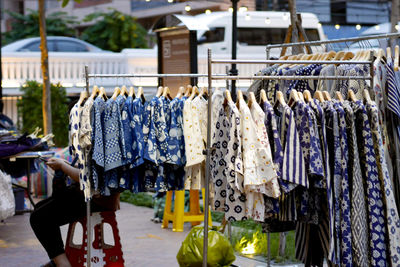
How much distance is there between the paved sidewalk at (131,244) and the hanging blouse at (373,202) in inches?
83.4

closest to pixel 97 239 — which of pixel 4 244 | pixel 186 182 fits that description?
pixel 186 182

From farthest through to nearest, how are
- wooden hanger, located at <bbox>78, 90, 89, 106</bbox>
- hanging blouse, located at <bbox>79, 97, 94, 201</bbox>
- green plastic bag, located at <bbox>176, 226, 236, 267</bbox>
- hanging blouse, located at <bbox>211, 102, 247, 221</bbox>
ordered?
green plastic bag, located at <bbox>176, 226, 236, 267</bbox>, wooden hanger, located at <bbox>78, 90, 89, 106</bbox>, hanging blouse, located at <bbox>79, 97, 94, 201</bbox>, hanging blouse, located at <bbox>211, 102, 247, 221</bbox>

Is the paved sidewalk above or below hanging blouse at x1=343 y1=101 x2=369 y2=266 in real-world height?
below

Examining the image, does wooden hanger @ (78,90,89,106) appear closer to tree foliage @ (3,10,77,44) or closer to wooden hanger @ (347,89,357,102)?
wooden hanger @ (347,89,357,102)

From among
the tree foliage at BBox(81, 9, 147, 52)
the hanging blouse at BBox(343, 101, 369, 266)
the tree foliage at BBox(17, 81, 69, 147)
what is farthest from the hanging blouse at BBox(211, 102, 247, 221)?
the tree foliage at BBox(81, 9, 147, 52)

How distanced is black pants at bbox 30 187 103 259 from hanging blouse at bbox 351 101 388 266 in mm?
2427

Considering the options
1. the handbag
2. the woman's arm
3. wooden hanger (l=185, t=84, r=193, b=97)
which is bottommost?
the handbag

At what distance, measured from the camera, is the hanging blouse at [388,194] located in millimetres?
4473

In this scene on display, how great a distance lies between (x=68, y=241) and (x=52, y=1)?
28.7 meters

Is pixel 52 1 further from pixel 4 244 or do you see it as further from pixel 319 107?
pixel 319 107

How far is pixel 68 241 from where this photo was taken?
19.7 ft

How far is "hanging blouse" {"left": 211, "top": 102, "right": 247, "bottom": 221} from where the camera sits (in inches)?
176

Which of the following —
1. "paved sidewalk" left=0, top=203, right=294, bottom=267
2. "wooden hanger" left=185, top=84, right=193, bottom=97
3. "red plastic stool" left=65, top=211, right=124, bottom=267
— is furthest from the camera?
"paved sidewalk" left=0, top=203, right=294, bottom=267

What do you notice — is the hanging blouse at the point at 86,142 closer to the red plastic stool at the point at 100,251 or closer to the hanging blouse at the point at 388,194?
the red plastic stool at the point at 100,251
